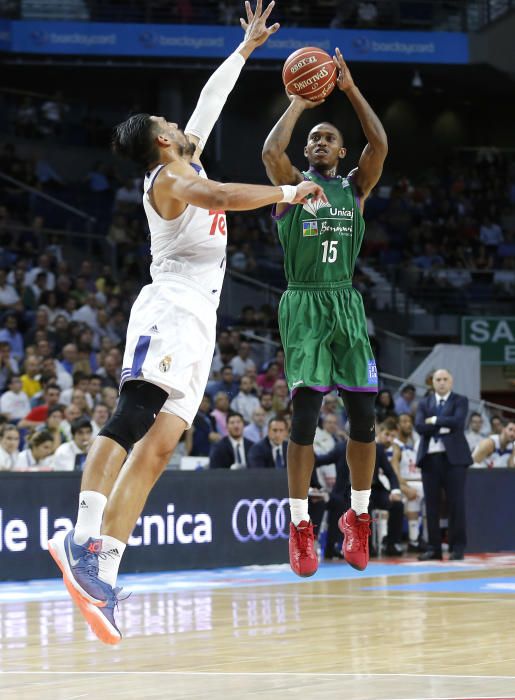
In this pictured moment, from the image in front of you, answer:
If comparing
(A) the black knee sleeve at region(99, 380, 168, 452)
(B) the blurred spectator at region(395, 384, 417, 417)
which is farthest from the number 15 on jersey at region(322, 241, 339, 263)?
(B) the blurred spectator at region(395, 384, 417, 417)

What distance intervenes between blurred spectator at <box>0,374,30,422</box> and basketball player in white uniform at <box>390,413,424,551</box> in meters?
4.76

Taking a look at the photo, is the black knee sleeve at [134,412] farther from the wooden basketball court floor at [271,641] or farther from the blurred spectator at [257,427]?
the blurred spectator at [257,427]

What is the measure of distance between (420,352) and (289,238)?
16855 mm

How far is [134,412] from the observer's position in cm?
634

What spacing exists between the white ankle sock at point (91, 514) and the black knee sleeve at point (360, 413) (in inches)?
75.4

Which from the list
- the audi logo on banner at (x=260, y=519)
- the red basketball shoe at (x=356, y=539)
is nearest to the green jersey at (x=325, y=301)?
the red basketball shoe at (x=356, y=539)

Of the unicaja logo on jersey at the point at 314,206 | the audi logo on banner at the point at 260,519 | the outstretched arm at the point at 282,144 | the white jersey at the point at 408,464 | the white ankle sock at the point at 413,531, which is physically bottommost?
the white ankle sock at the point at 413,531

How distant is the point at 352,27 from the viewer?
85.4 feet

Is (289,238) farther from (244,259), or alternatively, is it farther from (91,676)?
(244,259)

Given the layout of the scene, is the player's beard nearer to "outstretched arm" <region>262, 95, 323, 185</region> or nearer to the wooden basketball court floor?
"outstretched arm" <region>262, 95, 323, 185</region>

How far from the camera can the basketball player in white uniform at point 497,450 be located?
17891 millimetres

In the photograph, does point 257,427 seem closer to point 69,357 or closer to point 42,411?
point 69,357

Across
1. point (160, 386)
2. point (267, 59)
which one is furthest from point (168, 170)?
point (267, 59)

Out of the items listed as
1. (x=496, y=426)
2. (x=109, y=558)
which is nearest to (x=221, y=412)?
(x=496, y=426)
